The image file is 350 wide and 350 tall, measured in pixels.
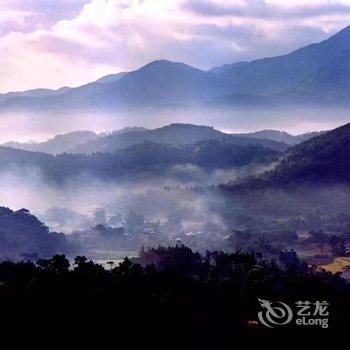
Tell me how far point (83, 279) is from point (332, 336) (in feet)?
79.3

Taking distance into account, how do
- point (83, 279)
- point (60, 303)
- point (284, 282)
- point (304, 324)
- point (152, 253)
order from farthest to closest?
point (152, 253), point (284, 282), point (83, 279), point (60, 303), point (304, 324)

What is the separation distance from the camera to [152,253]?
148125 millimetres

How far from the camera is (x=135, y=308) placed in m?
69.4

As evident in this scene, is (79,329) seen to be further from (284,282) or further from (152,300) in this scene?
(284,282)

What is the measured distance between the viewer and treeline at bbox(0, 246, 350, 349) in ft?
211

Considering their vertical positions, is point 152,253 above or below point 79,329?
above

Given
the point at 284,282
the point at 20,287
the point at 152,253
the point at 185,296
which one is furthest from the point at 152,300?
the point at 152,253

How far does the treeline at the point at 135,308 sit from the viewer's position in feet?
211

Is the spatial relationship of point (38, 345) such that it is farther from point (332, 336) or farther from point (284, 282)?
point (284, 282)

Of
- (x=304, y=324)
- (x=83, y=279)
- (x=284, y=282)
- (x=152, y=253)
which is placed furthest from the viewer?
(x=152, y=253)

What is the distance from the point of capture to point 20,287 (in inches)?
2844

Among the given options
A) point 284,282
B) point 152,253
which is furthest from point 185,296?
point 152,253

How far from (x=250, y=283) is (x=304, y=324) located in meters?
14.2

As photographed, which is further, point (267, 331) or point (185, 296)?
point (185, 296)
